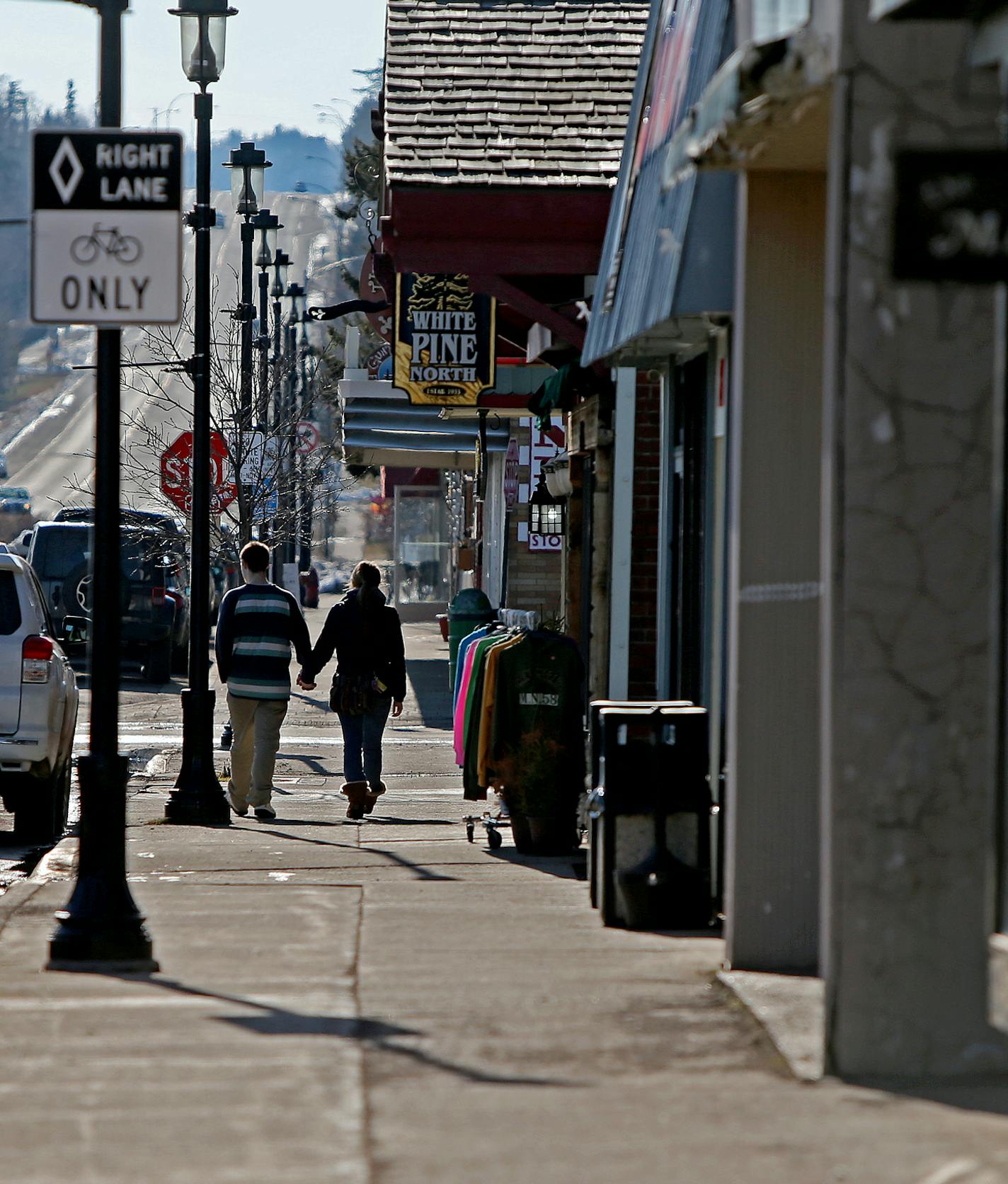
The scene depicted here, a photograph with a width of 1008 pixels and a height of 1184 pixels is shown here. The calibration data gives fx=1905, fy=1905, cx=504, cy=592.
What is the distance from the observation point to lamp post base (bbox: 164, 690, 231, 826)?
13.0m

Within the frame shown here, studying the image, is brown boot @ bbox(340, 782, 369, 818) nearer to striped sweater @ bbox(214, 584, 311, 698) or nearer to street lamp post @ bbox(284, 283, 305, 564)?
striped sweater @ bbox(214, 584, 311, 698)

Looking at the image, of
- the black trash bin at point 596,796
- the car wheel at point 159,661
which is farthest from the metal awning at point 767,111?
the car wheel at point 159,661

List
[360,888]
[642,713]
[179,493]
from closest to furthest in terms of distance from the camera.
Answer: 1. [642,713]
2. [360,888]
3. [179,493]

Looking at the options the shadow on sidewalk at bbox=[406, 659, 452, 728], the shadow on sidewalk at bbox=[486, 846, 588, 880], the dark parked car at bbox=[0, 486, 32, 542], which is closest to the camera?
the shadow on sidewalk at bbox=[486, 846, 588, 880]

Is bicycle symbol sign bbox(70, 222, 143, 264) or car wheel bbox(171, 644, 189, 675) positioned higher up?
bicycle symbol sign bbox(70, 222, 143, 264)

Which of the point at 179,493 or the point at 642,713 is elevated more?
the point at 179,493

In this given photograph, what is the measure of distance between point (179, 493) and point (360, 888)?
997cm

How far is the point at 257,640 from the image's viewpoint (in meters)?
13.2

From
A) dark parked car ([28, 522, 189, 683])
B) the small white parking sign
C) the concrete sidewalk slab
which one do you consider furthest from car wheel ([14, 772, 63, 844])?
dark parked car ([28, 522, 189, 683])

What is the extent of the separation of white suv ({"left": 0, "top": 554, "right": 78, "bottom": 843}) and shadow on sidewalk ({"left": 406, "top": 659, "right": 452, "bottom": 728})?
9.43 metres

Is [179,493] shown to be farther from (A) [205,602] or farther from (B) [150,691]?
(B) [150,691]

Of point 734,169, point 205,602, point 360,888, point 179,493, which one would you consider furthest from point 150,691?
point 734,169

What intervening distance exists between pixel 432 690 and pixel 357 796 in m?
13.8

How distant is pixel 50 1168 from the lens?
15.1 feet
